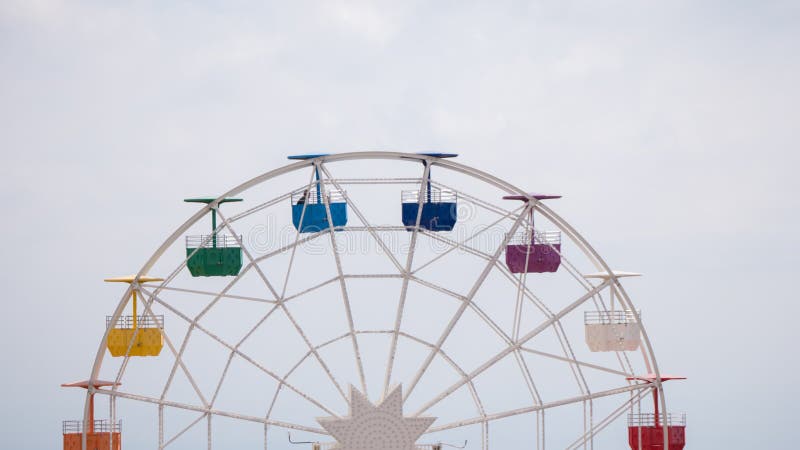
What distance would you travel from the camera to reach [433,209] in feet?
148

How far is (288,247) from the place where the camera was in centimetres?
4462

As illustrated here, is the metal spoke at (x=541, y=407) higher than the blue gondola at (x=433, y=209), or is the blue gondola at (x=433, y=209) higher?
the blue gondola at (x=433, y=209)

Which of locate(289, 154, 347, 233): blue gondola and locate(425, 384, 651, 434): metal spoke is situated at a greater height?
locate(289, 154, 347, 233): blue gondola

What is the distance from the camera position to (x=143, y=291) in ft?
149

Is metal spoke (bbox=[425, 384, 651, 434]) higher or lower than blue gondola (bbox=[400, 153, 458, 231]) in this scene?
lower

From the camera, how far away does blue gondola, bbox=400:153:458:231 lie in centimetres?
4519

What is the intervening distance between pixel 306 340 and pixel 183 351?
3.49 metres

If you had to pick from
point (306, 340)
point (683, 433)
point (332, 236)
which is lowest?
point (683, 433)

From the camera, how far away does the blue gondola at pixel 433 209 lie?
45.2 meters

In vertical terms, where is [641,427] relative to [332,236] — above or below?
below

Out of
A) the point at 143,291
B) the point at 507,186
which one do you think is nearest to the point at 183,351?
the point at 143,291

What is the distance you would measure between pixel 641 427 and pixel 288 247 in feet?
37.3

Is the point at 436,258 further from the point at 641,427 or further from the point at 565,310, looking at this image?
the point at 641,427

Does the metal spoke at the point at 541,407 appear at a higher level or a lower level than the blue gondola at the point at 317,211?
lower
